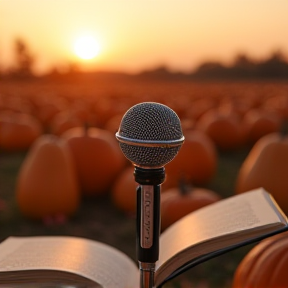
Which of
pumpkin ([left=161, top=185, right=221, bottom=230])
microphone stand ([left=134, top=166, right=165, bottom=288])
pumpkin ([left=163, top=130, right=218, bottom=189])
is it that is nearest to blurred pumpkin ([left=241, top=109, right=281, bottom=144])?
pumpkin ([left=163, top=130, right=218, bottom=189])

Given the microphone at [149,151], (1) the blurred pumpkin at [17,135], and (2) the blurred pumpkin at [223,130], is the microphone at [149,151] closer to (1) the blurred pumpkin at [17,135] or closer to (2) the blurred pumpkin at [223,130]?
(2) the blurred pumpkin at [223,130]

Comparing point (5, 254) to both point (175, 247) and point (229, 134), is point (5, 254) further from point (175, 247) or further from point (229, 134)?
point (229, 134)

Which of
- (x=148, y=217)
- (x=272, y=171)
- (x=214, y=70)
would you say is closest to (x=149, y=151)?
(x=148, y=217)

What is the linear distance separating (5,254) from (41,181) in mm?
1983

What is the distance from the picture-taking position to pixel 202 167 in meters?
4.39

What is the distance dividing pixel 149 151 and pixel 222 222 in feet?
1.72

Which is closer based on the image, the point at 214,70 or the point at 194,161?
the point at 194,161

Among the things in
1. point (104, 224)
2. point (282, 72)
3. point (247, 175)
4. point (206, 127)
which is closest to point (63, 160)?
point (104, 224)

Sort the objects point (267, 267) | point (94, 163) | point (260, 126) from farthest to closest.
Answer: point (260, 126) < point (94, 163) < point (267, 267)

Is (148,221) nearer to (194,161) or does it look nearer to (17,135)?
(194,161)

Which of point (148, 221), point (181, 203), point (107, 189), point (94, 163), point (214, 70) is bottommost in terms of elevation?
point (148, 221)

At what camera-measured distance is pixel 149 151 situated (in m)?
0.94

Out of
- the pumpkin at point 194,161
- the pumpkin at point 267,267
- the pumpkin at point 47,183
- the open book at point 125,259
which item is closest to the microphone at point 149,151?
the open book at point 125,259

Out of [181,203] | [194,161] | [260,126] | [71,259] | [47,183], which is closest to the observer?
[71,259]
